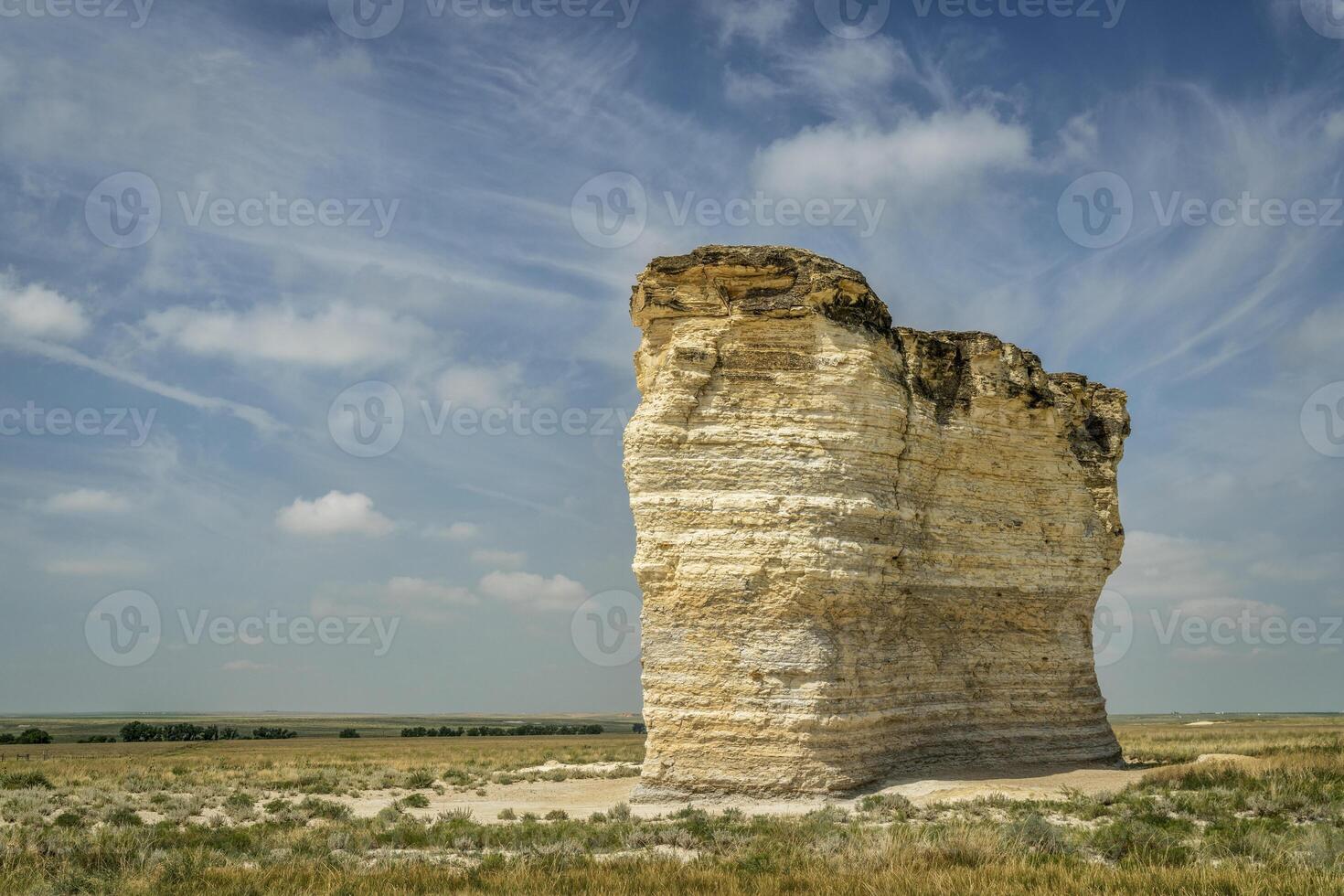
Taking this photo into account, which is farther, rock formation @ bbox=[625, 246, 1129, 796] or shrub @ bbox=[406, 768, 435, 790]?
shrub @ bbox=[406, 768, 435, 790]

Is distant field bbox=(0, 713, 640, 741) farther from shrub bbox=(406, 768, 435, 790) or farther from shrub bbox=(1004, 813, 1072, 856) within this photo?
shrub bbox=(1004, 813, 1072, 856)

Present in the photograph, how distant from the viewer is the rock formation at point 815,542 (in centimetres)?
1684

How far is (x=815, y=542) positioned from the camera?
16.9 metres

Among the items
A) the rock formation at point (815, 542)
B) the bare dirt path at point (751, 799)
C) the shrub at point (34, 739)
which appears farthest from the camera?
the shrub at point (34, 739)

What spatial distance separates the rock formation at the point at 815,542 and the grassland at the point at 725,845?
1896 millimetres

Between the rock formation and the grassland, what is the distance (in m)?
1.90

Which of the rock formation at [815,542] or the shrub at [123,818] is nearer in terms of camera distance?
the shrub at [123,818]

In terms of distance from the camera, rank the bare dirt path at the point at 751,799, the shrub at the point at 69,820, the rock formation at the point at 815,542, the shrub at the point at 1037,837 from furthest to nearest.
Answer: the rock formation at the point at 815,542, the bare dirt path at the point at 751,799, the shrub at the point at 69,820, the shrub at the point at 1037,837

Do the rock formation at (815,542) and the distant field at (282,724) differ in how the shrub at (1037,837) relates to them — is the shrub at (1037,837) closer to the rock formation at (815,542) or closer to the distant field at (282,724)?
the rock formation at (815,542)

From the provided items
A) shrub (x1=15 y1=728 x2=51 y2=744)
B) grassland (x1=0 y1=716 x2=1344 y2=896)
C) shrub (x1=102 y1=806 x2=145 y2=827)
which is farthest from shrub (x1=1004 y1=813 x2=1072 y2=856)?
shrub (x1=15 y1=728 x2=51 y2=744)

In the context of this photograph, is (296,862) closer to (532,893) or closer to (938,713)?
(532,893)

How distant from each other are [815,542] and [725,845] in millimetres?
6156

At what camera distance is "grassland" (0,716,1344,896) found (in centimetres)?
951

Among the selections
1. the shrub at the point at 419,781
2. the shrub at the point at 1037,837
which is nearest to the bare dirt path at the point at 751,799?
the shrub at the point at 419,781
